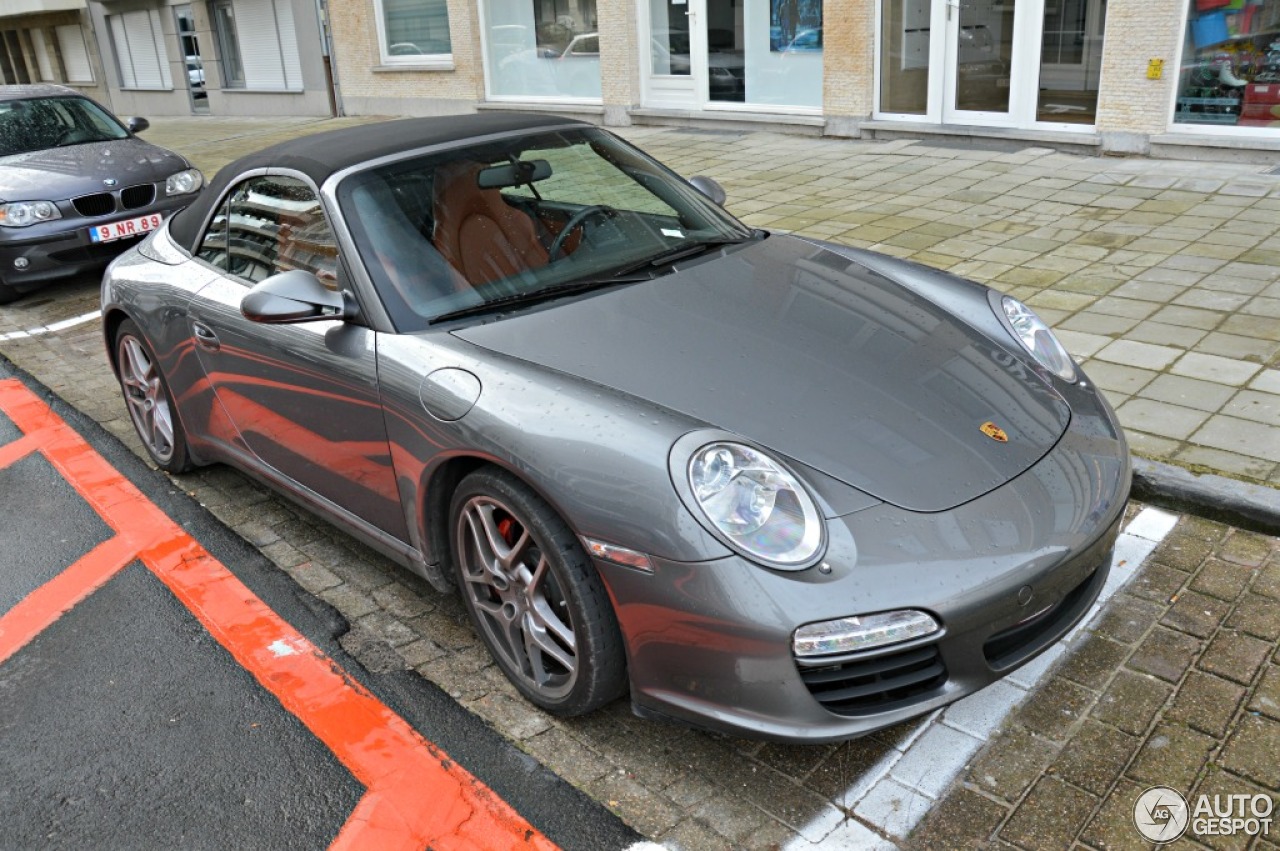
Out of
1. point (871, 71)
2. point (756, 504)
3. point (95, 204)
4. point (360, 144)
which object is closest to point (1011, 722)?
point (756, 504)

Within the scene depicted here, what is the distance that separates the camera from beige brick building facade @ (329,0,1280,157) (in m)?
9.24

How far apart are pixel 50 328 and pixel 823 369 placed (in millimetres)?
6746

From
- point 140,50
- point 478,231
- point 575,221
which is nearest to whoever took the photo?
point 478,231

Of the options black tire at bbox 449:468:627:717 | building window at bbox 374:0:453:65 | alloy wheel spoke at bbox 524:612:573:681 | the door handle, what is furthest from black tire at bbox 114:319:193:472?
building window at bbox 374:0:453:65

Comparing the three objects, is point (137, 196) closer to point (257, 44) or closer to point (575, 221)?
point (575, 221)

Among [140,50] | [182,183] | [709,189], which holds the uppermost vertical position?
[140,50]

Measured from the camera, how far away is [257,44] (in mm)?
20922

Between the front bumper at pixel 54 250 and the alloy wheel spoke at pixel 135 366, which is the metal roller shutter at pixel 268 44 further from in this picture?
the alloy wheel spoke at pixel 135 366

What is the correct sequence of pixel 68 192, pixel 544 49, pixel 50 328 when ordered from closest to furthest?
pixel 50 328 < pixel 68 192 < pixel 544 49

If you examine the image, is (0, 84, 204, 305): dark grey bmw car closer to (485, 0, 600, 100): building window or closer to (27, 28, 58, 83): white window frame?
(485, 0, 600, 100): building window

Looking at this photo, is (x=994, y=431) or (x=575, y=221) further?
(x=575, y=221)

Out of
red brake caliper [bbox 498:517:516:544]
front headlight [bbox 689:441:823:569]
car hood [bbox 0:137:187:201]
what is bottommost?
red brake caliper [bbox 498:517:516:544]

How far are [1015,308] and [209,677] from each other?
2869 mm

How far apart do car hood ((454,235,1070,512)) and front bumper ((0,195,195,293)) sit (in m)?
6.22
